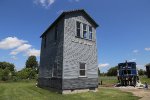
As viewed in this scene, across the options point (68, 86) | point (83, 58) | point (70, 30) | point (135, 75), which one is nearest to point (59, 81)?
point (68, 86)

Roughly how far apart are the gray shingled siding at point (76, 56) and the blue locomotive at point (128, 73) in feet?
31.7

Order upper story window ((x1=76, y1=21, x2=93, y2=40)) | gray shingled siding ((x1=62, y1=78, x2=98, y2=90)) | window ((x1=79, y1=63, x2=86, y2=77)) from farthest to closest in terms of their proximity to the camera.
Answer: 1. upper story window ((x1=76, y1=21, x2=93, y2=40))
2. window ((x1=79, y1=63, x2=86, y2=77))
3. gray shingled siding ((x1=62, y1=78, x2=98, y2=90))

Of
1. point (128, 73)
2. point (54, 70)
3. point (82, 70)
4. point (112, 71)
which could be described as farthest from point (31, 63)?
point (82, 70)

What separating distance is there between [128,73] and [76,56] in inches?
534

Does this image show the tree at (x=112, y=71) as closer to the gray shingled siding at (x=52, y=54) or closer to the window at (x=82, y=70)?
the gray shingled siding at (x=52, y=54)

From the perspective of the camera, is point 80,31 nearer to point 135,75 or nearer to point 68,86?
point 68,86

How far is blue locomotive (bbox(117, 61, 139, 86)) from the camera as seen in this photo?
1195 inches

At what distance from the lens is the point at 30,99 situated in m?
16.2

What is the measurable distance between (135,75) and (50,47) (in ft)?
48.5

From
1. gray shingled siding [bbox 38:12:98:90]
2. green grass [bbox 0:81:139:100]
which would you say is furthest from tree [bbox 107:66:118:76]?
green grass [bbox 0:81:139:100]

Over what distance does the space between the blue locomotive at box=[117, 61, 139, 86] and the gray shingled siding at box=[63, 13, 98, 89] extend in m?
9.66

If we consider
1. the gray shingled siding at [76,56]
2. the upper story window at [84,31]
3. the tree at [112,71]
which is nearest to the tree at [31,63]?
the tree at [112,71]

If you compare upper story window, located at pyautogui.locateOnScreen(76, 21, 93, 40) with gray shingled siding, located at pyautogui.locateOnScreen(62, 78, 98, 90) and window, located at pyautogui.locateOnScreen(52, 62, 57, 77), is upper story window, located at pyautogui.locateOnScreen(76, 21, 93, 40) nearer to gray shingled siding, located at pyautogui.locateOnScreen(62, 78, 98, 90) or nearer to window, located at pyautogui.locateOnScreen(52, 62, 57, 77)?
window, located at pyautogui.locateOnScreen(52, 62, 57, 77)

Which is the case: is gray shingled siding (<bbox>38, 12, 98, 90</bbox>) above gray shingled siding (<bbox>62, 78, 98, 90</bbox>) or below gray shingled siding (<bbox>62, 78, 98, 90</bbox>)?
above
